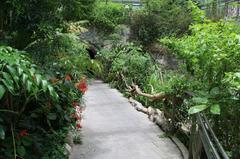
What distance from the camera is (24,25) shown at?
156 inches

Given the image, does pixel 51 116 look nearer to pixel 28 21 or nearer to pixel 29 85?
pixel 29 85

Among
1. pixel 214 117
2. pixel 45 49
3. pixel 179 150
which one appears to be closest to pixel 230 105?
pixel 214 117

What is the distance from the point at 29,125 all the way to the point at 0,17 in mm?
1582

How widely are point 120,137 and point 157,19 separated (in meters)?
7.31

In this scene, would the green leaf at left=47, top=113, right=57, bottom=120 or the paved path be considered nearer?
the green leaf at left=47, top=113, right=57, bottom=120

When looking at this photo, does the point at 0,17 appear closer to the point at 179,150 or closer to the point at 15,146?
the point at 15,146

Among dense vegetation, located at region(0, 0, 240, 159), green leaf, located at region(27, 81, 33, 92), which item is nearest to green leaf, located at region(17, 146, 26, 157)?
dense vegetation, located at region(0, 0, 240, 159)

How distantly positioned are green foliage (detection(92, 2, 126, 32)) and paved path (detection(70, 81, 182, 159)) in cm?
615

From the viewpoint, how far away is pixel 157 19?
11.4 m

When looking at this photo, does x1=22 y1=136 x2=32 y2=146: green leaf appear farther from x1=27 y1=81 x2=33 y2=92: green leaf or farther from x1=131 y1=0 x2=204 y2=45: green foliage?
x1=131 y1=0 x2=204 y2=45: green foliage

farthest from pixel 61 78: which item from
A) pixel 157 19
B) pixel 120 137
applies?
pixel 157 19

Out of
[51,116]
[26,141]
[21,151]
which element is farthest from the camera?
[51,116]

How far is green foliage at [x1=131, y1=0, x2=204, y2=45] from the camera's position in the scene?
36.3 feet

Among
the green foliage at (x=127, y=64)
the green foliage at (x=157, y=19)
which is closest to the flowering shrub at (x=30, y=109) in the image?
the green foliage at (x=127, y=64)
